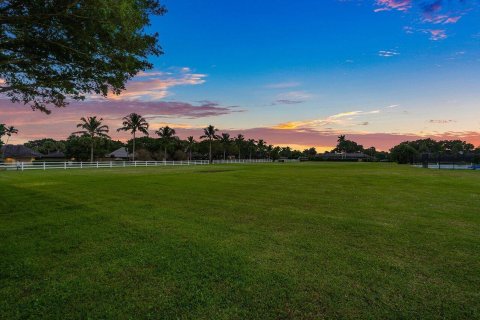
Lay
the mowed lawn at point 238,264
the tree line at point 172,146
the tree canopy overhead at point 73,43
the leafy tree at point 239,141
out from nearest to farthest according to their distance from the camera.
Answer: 1. the mowed lawn at point 238,264
2. the tree canopy overhead at point 73,43
3. the tree line at point 172,146
4. the leafy tree at point 239,141

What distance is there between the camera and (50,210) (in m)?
9.86

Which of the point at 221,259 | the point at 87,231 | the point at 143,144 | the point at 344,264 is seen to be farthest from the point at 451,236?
the point at 143,144

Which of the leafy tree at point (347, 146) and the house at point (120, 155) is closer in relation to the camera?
the house at point (120, 155)

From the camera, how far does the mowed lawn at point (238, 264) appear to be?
12.6 ft

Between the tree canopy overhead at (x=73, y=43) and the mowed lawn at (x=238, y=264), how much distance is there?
4380mm

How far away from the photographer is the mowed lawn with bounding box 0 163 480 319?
3.84m

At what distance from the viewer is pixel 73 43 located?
8273 mm

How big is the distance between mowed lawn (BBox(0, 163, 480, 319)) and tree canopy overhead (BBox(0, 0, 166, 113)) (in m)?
4.38

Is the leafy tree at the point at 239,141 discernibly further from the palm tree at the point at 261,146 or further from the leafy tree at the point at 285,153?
the leafy tree at the point at 285,153

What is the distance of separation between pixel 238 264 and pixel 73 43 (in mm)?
7597

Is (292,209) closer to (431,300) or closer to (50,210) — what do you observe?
(431,300)

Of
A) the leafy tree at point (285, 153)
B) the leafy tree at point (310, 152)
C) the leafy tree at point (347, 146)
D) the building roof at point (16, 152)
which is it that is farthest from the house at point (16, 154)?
the leafy tree at point (347, 146)

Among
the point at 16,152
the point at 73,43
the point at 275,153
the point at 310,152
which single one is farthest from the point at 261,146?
the point at 73,43

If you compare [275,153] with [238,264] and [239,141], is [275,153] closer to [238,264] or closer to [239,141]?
[239,141]
